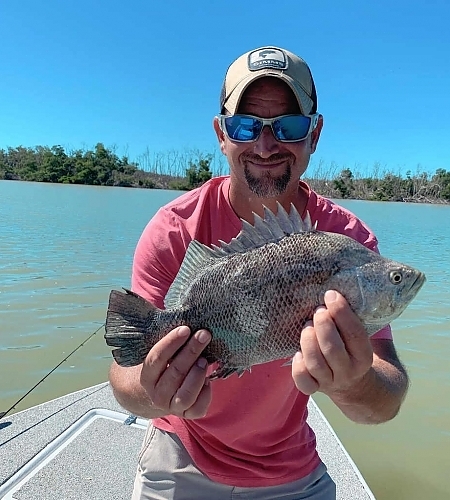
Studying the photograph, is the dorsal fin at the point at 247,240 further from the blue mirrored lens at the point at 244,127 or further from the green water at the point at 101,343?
Result: the green water at the point at 101,343

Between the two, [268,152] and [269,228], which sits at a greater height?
[268,152]

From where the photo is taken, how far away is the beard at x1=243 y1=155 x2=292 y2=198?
2.72 m

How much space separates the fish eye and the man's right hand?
2.57ft

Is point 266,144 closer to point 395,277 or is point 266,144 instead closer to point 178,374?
point 395,277

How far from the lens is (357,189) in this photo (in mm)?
83000

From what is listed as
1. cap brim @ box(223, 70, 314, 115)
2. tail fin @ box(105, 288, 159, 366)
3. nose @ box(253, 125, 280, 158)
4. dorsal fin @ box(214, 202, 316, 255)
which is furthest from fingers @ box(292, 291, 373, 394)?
cap brim @ box(223, 70, 314, 115)

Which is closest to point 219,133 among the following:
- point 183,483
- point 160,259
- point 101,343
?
point 160,259

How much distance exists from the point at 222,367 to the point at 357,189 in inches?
3341

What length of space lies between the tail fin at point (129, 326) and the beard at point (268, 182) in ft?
3.41

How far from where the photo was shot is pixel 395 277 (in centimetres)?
195

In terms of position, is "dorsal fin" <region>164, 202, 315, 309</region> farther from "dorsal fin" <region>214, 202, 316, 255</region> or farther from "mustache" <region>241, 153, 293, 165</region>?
"mustache" <region>241, 153, 293, 165</region>

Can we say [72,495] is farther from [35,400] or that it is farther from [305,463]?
[35,400]

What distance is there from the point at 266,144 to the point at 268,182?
212 millimetres

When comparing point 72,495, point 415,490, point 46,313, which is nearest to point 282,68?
point 72,495
